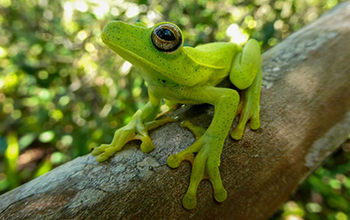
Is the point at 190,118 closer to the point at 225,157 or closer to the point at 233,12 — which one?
the point at 225,157

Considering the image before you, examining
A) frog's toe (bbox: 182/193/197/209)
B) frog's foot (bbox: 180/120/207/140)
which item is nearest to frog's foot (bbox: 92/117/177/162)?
frog's foot (bbox: 180/120/207/140)

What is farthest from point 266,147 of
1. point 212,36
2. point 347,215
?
point 212,36

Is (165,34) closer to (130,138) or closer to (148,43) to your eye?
(148,43)

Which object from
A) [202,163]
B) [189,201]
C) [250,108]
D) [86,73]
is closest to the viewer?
[189,201]

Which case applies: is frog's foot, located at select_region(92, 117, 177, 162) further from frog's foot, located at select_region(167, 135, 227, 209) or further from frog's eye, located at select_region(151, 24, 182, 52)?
frog's eye, located at select_region(151, 24, 182, 52)

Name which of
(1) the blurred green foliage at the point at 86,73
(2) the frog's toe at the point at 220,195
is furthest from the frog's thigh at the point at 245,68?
(1) the blurred green foliage at the point at 86,73

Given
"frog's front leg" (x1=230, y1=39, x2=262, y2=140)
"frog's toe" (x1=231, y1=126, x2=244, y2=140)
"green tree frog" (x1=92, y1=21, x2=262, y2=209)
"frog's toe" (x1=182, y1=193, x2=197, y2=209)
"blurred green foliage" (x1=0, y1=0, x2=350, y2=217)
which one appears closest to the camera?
"frog's toe" (x1=182, y1=193, x2=197, y2=209)

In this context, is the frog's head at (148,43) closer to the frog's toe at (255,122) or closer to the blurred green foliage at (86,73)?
the frog's toe at (255,122)

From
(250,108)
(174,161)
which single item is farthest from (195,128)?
(250,108)
